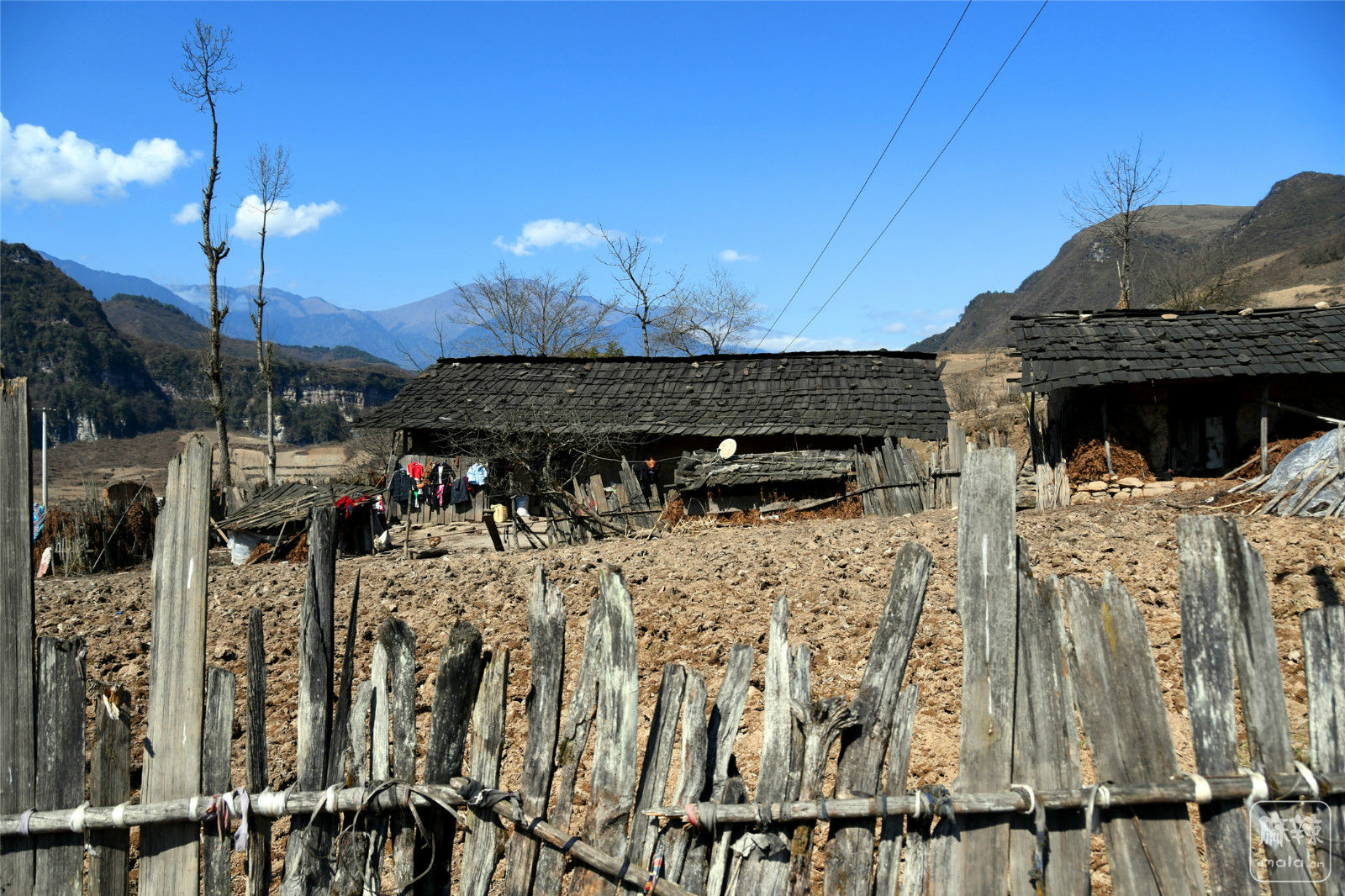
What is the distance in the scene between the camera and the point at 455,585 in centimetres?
724

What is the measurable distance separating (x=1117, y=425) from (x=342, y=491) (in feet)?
44.6

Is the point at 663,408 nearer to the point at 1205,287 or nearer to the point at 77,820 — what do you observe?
the point at 77,820

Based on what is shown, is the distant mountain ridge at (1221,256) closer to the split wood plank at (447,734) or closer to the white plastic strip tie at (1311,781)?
the white plastic strip tie at (1311,781)

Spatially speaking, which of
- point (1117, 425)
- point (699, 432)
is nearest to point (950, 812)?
point (1117, 425)

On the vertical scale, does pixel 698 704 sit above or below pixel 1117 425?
below

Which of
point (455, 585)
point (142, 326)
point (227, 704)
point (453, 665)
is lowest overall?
point (455, 585)

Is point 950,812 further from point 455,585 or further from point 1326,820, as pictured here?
point 455,585

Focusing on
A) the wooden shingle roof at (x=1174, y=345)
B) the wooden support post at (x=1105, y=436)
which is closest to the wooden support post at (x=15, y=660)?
the wooden shingle roof at (x=1174, y=345)

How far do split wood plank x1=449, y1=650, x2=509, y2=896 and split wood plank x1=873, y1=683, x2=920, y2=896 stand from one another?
3.73 feet

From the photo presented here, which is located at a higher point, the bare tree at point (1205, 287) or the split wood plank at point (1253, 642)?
the bare tree at point (1205, 287)

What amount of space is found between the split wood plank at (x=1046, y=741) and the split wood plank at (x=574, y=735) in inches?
47.5

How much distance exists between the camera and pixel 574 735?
2.30 metres

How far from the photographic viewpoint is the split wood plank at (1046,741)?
83.7 inches

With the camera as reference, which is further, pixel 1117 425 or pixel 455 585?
pixel 1117 425
